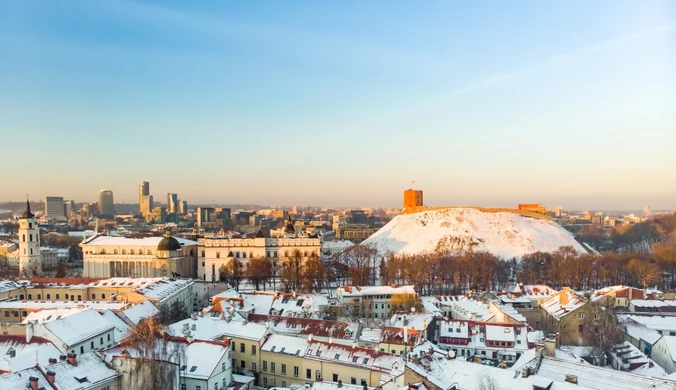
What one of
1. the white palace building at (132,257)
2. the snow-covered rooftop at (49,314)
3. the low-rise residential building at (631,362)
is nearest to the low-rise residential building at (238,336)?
the snow-covered rooftop at (49,314)

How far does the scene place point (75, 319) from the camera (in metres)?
34.5

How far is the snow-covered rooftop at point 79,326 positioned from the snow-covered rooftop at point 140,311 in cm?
352

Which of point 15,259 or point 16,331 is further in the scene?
point 15,259

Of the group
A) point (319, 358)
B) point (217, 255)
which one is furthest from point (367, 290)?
point (217, 255)

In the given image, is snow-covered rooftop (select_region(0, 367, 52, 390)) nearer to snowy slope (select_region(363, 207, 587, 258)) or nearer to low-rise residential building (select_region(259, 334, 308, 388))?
low-rise residential building (select_region(259, 334, 308, 388))

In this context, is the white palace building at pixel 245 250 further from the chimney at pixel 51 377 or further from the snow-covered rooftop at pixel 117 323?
the chimney at pixel 51 377

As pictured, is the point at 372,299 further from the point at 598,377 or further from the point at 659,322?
the point at 598,377

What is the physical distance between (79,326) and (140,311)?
855 centimetres

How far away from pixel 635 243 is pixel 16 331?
146139 millimetres

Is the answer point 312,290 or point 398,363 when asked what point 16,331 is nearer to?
point 398,363

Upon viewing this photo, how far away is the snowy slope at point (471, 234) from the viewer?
10156 centimetres

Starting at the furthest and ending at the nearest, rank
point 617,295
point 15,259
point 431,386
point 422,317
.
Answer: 1. point 15,259
2. point 617,295
3. point 422,317
4. point 431,386

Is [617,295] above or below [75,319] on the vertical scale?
below

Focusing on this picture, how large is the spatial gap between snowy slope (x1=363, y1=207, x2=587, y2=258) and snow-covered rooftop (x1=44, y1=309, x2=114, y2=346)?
7055 cm
